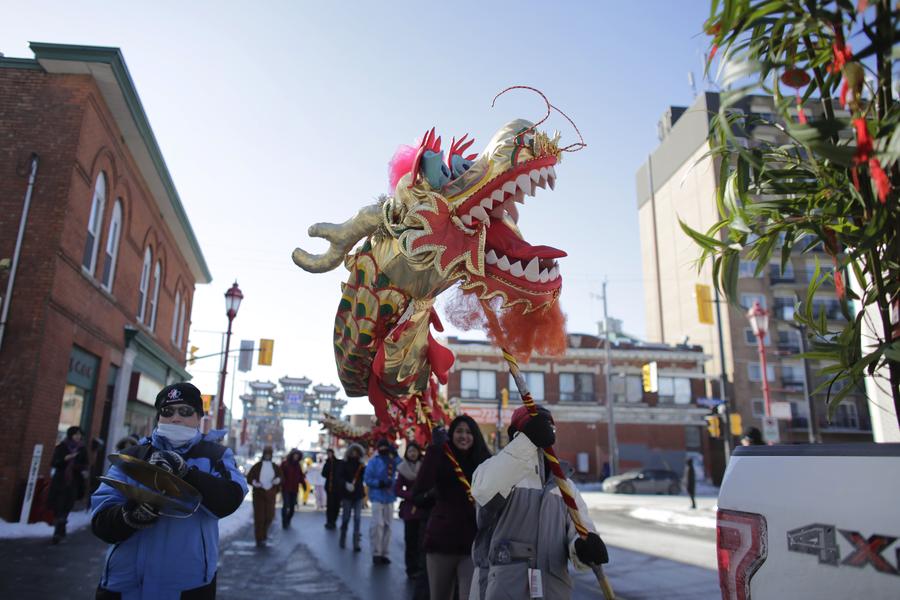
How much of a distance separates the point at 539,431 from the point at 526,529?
1.70 ft

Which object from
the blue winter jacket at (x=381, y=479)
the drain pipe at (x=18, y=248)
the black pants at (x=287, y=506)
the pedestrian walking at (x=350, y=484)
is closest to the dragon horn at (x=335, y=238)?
the blue winter jacket at (x=381, y=479)

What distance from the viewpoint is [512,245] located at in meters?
4.24

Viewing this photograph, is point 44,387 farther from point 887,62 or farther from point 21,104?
point 887,62

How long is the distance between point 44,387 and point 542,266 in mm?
11155

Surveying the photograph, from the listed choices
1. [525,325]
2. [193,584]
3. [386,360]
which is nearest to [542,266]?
[525,325]

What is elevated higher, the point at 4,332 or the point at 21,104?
the point at 21,104

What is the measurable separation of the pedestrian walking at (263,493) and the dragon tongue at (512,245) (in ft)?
29.5

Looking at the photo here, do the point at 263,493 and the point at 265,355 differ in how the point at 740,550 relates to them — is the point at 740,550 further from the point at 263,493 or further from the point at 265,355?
the point at 265,355

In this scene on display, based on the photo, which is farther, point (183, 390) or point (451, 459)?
point (451, 459)

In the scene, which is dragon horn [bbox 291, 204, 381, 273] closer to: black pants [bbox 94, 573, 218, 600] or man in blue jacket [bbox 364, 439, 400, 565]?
black pants [bbox 94, 573, 218, 600]

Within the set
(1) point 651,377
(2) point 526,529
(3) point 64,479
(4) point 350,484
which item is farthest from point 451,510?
(1) point 651,377

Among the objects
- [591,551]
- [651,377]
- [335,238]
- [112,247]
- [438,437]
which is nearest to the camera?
[591,551]

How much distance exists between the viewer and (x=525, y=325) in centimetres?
441

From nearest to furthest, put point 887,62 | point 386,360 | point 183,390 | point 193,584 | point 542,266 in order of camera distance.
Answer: point 887,62
point 193,584
point 183,390
point 542,266
point 386,360
